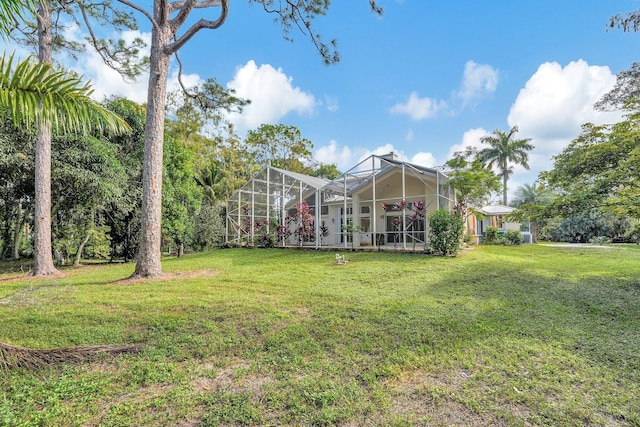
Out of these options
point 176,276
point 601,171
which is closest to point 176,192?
point 176,276

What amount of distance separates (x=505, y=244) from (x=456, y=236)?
440 inches

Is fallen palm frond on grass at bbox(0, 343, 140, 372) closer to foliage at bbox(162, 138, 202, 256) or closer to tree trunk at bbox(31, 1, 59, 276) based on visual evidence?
tree trunk at bbox(31, 1, 59, 276)

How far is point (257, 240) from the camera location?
57.5ft

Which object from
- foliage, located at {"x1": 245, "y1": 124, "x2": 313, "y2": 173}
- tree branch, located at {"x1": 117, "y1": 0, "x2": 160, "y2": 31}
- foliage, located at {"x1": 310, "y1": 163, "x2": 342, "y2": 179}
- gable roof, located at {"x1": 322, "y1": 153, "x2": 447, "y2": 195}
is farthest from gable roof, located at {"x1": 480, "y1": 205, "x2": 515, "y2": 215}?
tree branch, located at {"x1": 117, "y1": 0, "x2": 160, "y2": 31}

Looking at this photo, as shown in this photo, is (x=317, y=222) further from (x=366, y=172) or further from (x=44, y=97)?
(x=44, y=97)

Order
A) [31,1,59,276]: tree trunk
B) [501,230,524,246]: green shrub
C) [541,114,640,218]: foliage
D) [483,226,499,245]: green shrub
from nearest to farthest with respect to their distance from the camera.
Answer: [541,114,640,218]: foliage
[31,1,59,276]: tree trunk
[501,230,524,246]: green shrub
[483,226,499,245]: green shrub

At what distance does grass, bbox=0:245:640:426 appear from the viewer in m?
2.34

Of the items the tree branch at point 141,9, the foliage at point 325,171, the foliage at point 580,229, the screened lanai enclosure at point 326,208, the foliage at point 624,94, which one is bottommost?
the foliage at point 580,229

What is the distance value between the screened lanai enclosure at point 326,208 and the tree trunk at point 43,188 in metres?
9.15

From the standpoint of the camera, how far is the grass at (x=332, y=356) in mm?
2340

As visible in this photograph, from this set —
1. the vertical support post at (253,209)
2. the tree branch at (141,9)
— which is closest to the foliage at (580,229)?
the vertical support post at (253,209)

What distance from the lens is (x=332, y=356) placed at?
3297mm

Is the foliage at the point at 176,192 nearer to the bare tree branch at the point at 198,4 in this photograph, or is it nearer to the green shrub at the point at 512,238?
the bare tree branch at the point at 198,4

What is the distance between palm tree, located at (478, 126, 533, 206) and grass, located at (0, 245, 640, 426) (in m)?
28.9
